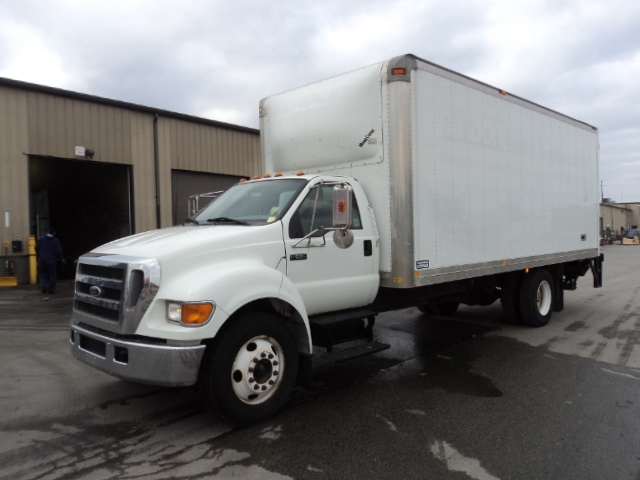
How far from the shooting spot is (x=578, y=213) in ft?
29.4

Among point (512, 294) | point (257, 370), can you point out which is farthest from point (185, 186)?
point (257, 370)

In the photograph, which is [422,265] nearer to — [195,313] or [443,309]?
[195,313]

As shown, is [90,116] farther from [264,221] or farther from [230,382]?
[230,382]

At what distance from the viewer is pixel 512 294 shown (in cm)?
820

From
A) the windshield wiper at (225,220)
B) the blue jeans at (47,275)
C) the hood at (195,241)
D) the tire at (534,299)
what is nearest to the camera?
the hood at (195,241)

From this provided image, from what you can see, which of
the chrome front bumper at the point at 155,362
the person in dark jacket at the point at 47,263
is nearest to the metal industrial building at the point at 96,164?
the person in dark jacket at the point at 47,263

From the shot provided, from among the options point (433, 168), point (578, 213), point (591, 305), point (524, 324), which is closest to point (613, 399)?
point (433, 168)

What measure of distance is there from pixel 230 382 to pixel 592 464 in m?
2.76

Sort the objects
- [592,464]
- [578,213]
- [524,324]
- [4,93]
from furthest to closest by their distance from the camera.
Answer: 1. [4,93]
2. [578,213]
3. [524,324]
4. [592,464]

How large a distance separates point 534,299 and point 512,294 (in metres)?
0.35

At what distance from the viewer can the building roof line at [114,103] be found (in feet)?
42.1

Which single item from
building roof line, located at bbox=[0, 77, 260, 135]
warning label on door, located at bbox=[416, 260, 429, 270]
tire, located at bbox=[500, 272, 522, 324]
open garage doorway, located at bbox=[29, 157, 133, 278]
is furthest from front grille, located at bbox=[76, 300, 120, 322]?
open garage doorway, located at bbox=[29, 157, 133, 278]

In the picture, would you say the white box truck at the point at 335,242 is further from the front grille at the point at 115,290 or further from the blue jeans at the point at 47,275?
the blue jeans at the point at 47,275

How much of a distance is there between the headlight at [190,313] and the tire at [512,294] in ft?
19.4
